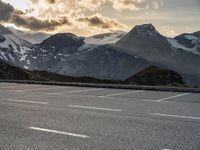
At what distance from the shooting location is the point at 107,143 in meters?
7.87

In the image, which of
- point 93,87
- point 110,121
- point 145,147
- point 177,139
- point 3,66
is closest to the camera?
point 145,147

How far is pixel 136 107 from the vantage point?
13766 millimetres

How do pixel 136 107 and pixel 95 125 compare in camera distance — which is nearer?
pixel 95 125

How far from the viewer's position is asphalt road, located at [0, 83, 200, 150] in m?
7.81

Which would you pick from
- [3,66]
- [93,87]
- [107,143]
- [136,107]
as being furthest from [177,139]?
[3,66]

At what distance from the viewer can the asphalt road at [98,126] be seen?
781 cm

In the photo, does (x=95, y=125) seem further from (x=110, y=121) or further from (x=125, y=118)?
(x=125, y=118)

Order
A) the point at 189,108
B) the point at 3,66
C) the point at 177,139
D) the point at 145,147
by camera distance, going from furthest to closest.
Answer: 1. the point at 3,66
2. the point at 189,108
3. the point at 177,139
4. the point at 145,147

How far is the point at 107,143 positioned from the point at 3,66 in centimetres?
7135

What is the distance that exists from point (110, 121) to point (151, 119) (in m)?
1.26

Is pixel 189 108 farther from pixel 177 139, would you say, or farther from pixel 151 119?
pixel 177 139

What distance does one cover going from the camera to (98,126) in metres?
9.74

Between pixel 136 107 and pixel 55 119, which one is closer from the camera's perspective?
pixel 55 119

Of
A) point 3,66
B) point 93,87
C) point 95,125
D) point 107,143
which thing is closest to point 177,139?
point 107,143
